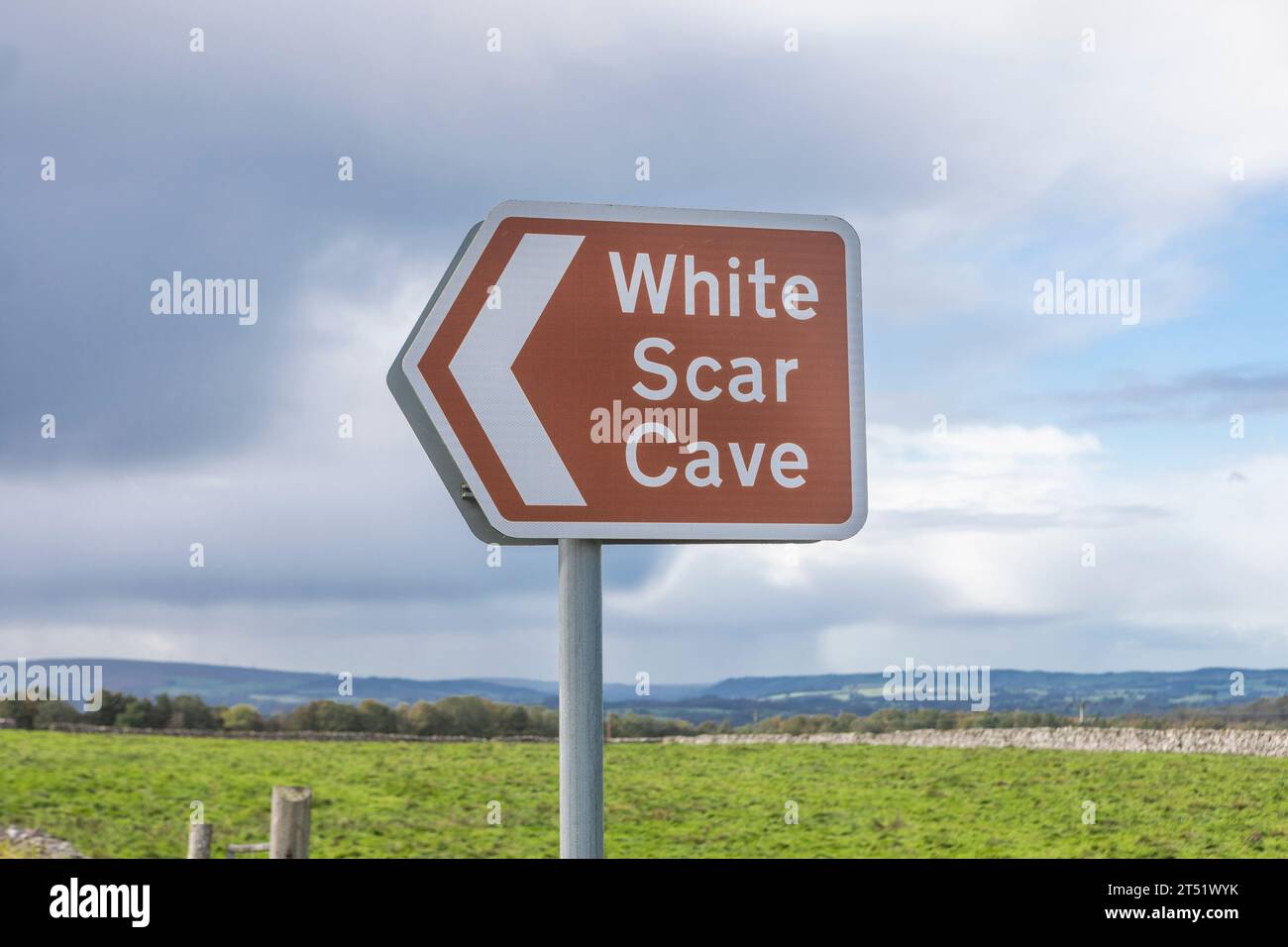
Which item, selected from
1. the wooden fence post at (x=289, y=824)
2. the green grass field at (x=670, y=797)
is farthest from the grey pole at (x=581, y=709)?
the green grass field at (x=670, y=797)

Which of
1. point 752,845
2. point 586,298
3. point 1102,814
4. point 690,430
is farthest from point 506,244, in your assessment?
point 1102,814

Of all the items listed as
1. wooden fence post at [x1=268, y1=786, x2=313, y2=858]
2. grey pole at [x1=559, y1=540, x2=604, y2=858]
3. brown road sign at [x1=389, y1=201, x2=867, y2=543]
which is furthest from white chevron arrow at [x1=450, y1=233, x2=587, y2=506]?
wooden fence post at [x1=268, y1=786, x2=313, y2=858]

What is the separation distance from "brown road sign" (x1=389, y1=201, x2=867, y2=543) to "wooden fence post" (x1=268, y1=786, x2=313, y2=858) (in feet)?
17.0

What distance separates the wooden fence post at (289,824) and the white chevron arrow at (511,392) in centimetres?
528

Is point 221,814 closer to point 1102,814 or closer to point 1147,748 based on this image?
point 1102,814

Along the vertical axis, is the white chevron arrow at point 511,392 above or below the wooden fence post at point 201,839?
above

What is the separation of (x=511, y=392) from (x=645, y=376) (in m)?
0.35

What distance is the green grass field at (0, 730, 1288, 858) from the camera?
12742mm

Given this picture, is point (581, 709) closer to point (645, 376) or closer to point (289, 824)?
point (645, 376)

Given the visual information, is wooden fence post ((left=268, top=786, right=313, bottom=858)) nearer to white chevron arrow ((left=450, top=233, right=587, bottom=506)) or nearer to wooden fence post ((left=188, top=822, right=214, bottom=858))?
wooden fence post ((left=188, top=822, right=214, bottom=858))

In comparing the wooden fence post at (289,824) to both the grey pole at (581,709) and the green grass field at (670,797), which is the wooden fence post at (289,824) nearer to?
the green grass field at (670,797)

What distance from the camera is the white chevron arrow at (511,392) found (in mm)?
2689

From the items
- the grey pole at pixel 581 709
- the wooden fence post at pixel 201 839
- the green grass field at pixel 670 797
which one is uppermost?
the grey pole at pixel 581 709

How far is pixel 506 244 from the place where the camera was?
2.75 meters
